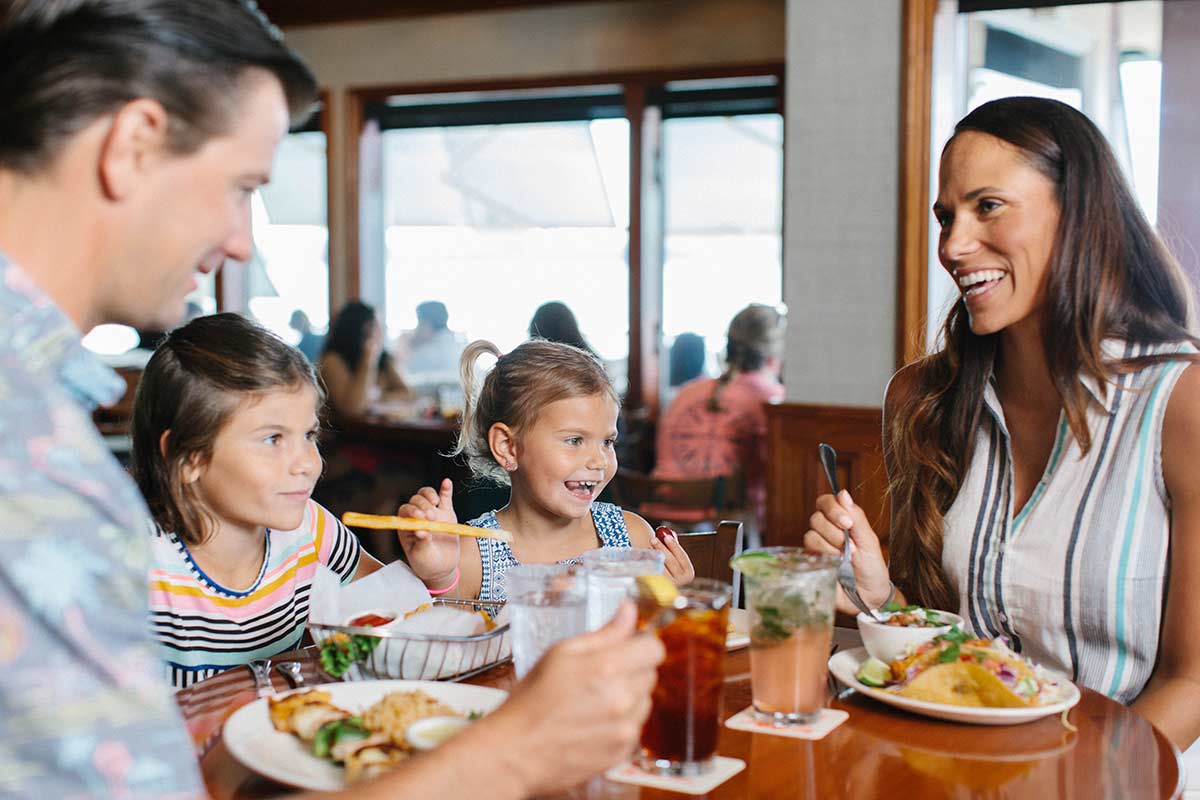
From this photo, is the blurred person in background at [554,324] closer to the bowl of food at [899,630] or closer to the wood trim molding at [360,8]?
the wood trim molding at [360,8]

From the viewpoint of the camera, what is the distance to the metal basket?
4.13 feet

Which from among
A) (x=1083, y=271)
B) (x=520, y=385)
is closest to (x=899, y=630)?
(x=1083, y=271)

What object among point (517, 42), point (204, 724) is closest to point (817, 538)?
point (204, 724)

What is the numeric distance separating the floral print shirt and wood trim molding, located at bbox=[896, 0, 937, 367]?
357 centimetres

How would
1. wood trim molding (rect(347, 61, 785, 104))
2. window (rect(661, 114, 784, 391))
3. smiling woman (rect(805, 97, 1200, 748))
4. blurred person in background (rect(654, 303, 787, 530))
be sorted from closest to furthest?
smiling woman (rect(805, 97, 1200, 748)), blurred person in background (rect(654, 303, 787, 530)), wood trim molding (rect(347, 61, 785, 104)), window (rect(661, 114, 784, 391))

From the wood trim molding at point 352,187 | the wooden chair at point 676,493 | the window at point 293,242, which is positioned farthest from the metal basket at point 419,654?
the window at point 293,242

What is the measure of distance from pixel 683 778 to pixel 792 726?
0.64 feet

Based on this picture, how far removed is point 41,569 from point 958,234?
4.70 ft

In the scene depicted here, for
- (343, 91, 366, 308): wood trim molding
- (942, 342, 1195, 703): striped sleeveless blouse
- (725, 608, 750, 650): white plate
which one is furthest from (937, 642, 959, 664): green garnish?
(343, 91, 366, 308): wood trim molding

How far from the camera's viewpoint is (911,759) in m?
1.13

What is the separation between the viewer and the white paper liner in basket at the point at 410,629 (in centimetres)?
127

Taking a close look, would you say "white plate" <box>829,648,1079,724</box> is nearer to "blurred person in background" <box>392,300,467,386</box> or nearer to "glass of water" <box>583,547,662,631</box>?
"glass of water" <box>583,547,662,631</box>

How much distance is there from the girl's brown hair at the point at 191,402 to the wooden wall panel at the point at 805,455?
2688 millimetres

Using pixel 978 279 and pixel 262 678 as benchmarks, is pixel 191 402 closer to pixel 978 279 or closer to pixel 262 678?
pixel 262 678
